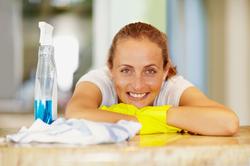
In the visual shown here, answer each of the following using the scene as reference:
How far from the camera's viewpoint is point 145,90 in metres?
1.26

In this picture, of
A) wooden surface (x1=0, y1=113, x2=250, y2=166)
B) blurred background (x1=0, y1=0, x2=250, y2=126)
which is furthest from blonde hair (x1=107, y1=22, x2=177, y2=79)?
blurred background (x1=0, y1=0, x2=250, y2=126)

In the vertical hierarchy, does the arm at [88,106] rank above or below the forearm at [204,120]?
above

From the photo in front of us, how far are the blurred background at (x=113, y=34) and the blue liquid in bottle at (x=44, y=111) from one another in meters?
Result: 1.69

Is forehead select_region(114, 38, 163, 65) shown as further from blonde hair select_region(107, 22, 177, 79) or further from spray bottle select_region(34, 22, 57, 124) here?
spray bottle select_region(34, 22, 57, 124)

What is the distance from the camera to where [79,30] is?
3000mm

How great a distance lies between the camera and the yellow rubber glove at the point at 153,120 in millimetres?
1047

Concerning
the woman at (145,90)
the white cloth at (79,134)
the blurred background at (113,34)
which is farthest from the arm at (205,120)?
the blurred background at (113,34)

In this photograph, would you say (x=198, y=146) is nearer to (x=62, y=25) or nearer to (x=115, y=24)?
(x=115, y=24)

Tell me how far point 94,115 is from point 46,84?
0.12m

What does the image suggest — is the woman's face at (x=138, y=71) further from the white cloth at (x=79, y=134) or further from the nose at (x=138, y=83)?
the white cloth at (x=79, y=134)

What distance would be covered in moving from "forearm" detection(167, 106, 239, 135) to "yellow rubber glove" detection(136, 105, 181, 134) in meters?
0.01

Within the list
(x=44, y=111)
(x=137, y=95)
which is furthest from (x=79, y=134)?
(x=137, y=95)

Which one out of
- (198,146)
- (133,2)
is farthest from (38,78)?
(133,2)

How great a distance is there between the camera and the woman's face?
1.21m
